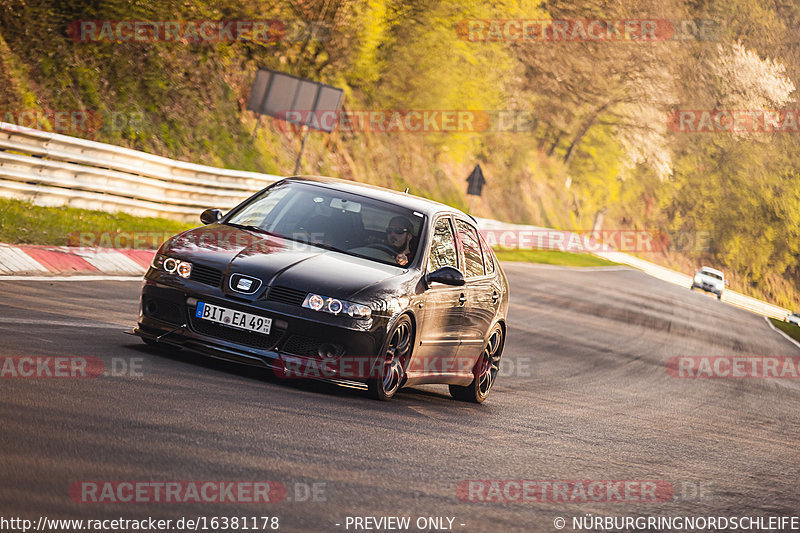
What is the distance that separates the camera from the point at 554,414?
34.4ft

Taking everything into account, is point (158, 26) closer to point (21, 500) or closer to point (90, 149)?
point (90, 149)

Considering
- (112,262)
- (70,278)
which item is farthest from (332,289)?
(112,262)

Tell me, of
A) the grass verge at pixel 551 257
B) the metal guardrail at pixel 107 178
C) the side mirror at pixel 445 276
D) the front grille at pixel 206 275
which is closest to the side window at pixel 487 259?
the side mirror at pixel 445 276

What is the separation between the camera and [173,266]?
8.24 meters

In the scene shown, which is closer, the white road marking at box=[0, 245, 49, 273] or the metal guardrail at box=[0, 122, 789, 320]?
the white road marking at box=[0, 245, 49, 273]

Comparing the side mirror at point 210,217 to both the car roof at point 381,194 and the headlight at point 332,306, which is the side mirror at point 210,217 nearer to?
the car roof at point 381,194

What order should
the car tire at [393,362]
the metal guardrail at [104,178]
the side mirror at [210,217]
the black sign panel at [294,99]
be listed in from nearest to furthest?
the car tire at [393,362], the side mirror at [210,217], the metal guardrail at [104,178], the black sign panel at [294,99]

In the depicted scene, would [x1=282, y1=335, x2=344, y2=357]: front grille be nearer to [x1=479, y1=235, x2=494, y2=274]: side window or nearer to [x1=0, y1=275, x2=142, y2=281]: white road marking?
[x1=479, y1=235, x2=494, y2=274]: side window

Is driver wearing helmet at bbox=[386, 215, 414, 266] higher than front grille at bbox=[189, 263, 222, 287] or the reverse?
higher

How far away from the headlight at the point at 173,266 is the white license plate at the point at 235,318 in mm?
294

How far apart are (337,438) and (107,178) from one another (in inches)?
508

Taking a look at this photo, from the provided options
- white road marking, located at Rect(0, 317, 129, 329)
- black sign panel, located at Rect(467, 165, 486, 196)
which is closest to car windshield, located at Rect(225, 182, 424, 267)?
white road marking, located at Rect(0, 317, 129, 329)

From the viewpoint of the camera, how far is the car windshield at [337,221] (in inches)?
358

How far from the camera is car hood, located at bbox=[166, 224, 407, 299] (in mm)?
8039
